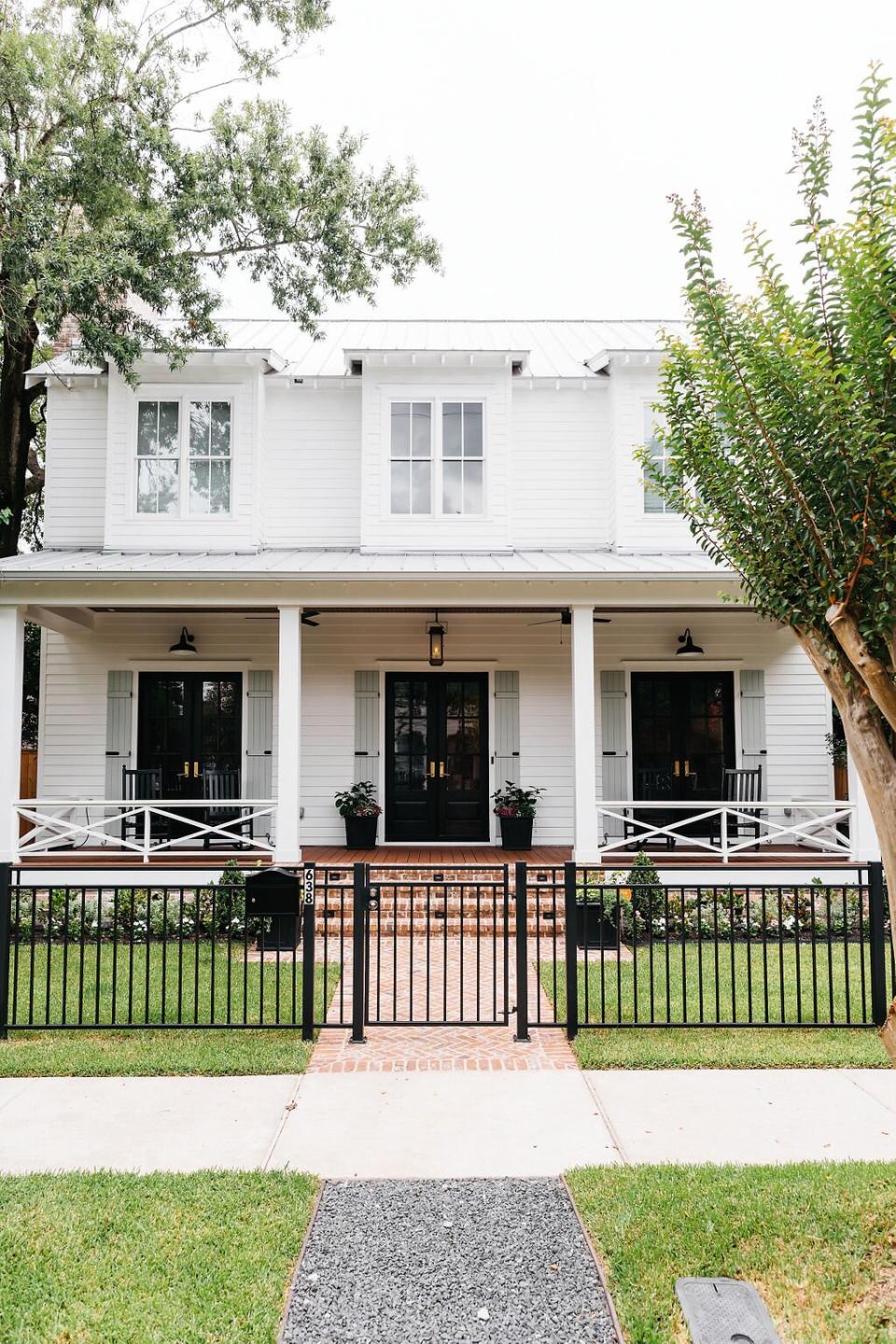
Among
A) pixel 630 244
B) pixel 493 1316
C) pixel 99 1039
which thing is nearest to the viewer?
pixel 493 1316

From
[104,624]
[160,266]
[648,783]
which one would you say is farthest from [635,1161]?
[160,266]

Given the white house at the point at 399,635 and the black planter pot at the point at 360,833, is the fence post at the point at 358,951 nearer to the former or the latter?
the black planter pot at the point at 360,833

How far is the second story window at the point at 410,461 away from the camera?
40.2 ft

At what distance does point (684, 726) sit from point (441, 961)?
6.34 meters

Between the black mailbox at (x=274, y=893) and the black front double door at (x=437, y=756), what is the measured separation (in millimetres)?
4996

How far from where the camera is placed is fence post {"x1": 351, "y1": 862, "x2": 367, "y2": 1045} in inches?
221

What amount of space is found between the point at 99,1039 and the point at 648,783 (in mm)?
8562

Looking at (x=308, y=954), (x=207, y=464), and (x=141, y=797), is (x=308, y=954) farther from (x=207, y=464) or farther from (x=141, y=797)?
(x=207, y=464)

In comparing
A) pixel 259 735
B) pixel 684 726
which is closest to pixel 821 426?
pixel 684 726

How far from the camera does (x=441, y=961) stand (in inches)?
321

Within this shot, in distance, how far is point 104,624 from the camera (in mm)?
12586

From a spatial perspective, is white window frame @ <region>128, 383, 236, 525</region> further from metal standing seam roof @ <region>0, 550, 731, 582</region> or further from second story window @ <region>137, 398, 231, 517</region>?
metal standing seam roof @ <region>0, 550, 731, 582</region>

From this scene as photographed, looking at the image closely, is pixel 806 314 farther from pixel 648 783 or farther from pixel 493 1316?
pixel 648 783

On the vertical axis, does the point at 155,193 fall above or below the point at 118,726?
above
